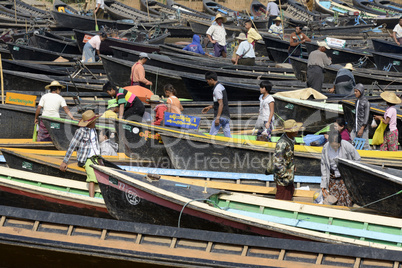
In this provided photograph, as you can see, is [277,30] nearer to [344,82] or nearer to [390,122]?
[344,82]

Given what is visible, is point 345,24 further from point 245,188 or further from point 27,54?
point 245,188

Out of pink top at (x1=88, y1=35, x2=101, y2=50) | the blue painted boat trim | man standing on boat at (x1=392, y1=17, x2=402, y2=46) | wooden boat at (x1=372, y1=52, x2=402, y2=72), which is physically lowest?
the blue painted boat trim

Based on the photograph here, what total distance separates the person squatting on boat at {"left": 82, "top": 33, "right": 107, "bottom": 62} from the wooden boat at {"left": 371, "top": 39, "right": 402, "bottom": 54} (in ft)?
30.4

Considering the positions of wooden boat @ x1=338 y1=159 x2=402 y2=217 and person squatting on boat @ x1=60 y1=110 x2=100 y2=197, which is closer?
wooden boat @ x1=338 y1=159 x2=402 y2=217

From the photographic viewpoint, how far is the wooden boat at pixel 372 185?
7211 millimetres

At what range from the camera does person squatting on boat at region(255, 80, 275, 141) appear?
31.8ft

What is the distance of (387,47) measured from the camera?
19391mm

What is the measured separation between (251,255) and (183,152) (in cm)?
350

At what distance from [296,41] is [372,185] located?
10.9m

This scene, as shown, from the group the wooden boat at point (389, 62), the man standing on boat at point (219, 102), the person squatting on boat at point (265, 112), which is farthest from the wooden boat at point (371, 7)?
the man standing on boat at point (219, 102)

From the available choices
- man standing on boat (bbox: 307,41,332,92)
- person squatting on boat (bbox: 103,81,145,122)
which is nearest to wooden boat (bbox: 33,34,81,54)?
man standing on boat (bbox: 307,41,332,92)

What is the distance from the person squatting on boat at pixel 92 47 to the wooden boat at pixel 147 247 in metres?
10.6

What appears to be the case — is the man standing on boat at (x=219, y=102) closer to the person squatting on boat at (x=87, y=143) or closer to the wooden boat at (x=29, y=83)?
the person squatting on boat at (x=87, y=143)

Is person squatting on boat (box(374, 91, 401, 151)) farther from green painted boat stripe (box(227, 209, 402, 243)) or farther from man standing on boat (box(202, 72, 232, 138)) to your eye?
green painted boat stripe (box(227, 209, 402, 243))
